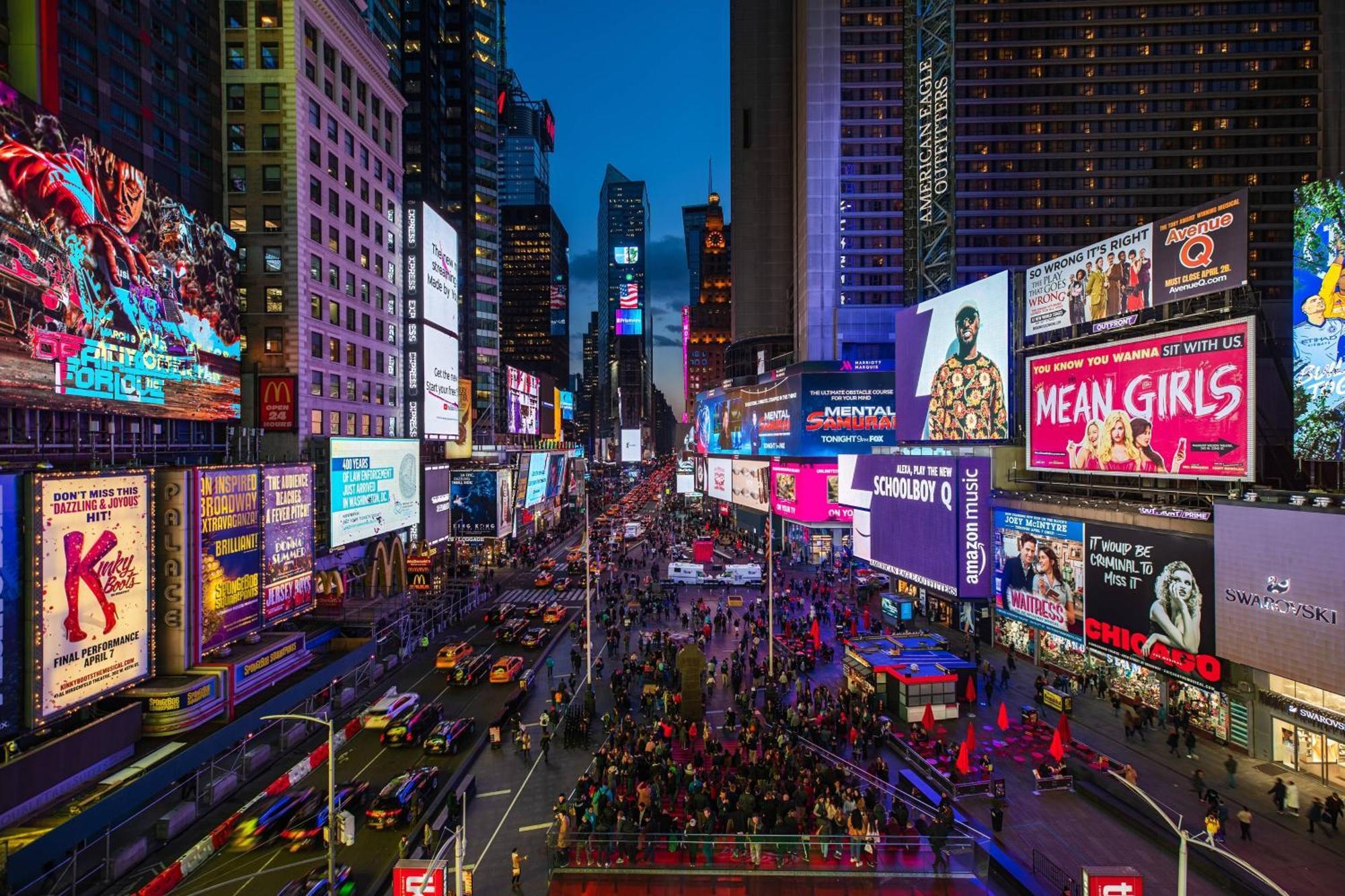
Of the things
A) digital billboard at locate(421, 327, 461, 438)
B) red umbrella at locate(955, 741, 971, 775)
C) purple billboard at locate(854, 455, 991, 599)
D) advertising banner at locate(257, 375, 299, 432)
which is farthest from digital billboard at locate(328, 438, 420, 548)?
red umbrella at locate(955, 741, 971, 775)

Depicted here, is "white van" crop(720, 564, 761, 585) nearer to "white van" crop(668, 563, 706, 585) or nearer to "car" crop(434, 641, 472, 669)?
"white van" crop(668, 563, 706, 585)

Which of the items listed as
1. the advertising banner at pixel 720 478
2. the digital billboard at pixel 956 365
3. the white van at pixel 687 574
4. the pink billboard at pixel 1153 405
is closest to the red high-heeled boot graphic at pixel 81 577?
the pink billboard at pixel 1153 405

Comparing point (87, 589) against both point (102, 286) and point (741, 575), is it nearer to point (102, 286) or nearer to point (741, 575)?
point (102, 286)

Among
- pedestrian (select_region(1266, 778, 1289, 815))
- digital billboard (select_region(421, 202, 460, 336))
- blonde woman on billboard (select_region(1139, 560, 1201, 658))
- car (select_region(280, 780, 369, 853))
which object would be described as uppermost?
digital billboard (select_region(421, 202, 460, 336))

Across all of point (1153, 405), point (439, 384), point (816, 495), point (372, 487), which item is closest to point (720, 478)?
point (816, 495)

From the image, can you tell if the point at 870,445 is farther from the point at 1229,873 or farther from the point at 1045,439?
the point at 1229,873
